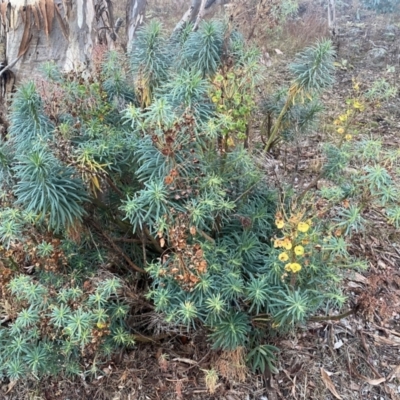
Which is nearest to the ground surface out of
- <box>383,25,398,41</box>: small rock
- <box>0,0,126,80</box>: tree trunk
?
<box>0,0,126,80</box>: tree trunk

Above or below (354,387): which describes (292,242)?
above

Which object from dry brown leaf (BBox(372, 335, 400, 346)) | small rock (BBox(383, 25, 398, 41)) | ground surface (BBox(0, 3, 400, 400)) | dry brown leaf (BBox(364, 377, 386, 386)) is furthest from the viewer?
small rock (BBox(383, 25, 398, 41))

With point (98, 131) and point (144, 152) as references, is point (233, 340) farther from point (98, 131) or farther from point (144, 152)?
point (98, 131)

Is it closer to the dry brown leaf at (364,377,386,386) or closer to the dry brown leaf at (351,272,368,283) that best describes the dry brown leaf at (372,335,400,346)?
the dry brown leaf at (364,377,386,386)

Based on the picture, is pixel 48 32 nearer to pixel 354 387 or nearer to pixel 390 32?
pixel 354 387

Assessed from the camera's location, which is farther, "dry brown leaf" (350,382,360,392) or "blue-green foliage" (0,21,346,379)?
"dry brown leaf" (350,382,360,392)

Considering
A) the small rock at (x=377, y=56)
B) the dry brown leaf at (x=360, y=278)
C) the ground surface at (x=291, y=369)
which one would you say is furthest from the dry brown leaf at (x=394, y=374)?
the small rock at (x=377, y=56)

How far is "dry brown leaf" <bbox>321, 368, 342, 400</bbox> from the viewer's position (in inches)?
81.4

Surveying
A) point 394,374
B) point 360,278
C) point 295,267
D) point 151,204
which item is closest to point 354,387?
point 394,374

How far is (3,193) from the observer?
5.40 ft

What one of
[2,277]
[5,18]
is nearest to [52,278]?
[2,277]

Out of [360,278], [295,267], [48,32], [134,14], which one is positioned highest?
[48,32]

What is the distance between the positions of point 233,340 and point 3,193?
1.05 m

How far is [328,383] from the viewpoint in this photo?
2100 mm
